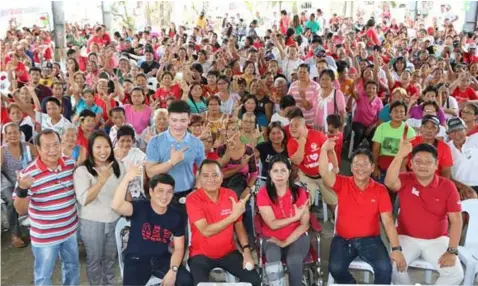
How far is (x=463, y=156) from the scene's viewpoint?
3779 mm

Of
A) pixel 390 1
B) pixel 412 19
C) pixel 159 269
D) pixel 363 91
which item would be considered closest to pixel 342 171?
pixel 363 91

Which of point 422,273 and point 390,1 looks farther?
point 390,1

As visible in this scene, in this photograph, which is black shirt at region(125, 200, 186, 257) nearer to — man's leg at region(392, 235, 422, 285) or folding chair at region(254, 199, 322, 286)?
folding chair at region(254, 199, 322, 286)

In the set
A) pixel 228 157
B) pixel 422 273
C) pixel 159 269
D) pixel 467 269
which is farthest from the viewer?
pixel 228 157

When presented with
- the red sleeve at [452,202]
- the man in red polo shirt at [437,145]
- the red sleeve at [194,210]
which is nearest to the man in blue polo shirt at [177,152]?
the red sleeve at [194,210]

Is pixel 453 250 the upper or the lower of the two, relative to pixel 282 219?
lower

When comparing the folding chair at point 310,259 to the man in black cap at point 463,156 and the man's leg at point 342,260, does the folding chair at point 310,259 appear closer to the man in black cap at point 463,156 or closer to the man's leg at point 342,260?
the man's leg at point 342,260

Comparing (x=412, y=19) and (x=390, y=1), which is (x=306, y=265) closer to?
(x=412, y=19)

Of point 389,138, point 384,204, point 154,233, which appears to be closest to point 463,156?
point 389,138

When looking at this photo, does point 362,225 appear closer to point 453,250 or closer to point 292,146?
point 453,250

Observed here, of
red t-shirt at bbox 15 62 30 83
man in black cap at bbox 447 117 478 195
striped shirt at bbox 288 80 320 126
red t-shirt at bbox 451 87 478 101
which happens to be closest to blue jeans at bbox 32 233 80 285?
man in black cap at bbox 447 117 478 195

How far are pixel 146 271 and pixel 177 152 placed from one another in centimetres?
77

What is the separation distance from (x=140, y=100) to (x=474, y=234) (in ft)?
10.7

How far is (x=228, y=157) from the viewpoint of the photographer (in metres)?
3.83
